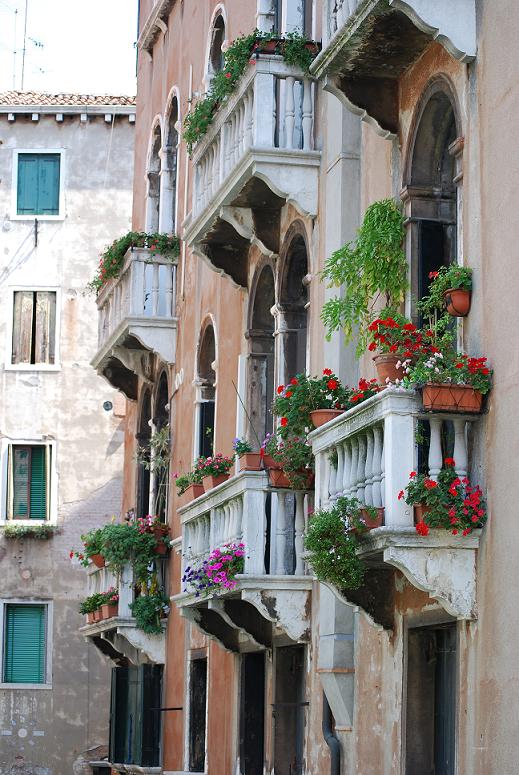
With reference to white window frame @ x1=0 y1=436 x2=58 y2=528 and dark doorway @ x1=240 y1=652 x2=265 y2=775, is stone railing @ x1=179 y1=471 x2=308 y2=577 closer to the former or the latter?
dark doorway @ x1=240 y1=652 x2=265 y2=775

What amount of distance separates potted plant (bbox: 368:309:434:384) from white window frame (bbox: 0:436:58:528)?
1994 cm

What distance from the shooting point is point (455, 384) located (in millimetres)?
9047

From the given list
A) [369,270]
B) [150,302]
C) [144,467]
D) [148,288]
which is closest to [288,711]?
[369,270]

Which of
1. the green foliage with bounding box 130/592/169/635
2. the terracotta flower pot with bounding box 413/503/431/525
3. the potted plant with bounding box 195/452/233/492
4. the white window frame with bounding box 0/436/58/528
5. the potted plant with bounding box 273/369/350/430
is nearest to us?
the terracotta flower pot with bounding box 413/503/431/525

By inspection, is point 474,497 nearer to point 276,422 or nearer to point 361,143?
point 361,143

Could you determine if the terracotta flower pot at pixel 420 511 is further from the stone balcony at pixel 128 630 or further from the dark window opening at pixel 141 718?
the dark window opening at pixel 141 718

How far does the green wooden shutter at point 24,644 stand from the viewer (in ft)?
93.7

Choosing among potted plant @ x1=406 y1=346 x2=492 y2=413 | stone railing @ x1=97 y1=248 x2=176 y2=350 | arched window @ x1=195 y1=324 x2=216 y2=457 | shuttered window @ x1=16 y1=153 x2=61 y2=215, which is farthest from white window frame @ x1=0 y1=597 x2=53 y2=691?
potted plant @ x1=406 y1=346 x2=492 y2=413

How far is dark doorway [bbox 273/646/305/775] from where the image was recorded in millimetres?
13742

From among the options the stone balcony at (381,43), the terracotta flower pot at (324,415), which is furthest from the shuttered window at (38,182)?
the terracotta flower pot at (324,415)

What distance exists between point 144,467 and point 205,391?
163 inches

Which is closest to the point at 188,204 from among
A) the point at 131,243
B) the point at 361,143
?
the point at 131,243

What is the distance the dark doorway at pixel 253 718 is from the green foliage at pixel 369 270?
4.66 metres

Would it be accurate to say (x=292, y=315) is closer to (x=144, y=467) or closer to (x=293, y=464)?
(x=293, y=464)
